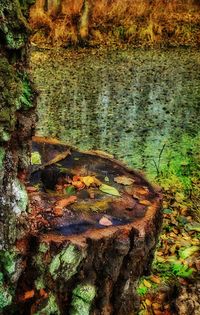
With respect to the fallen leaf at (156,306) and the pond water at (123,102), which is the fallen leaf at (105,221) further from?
the pond water at (123,102)

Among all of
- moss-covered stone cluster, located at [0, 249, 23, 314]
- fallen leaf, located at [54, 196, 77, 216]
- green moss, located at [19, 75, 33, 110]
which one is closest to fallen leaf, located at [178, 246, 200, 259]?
fallen leaf, located at [54, 196, 77, 216]

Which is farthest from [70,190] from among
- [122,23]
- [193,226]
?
[122,23]

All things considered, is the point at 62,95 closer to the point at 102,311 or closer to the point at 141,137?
the point at 141,137

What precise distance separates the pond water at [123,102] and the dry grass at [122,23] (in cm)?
88

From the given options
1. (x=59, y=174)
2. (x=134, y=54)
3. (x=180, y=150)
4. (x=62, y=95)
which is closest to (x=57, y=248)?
(x=59, y=174)

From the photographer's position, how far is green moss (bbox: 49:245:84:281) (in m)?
2.08

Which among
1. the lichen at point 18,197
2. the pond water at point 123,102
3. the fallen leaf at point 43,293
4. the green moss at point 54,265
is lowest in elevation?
the pond water at point 123,102

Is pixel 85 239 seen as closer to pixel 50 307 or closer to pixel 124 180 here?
pixel 50 307

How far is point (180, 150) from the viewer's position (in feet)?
16.9

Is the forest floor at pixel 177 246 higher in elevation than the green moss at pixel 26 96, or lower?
lower

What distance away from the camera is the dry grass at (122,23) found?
10.4 m

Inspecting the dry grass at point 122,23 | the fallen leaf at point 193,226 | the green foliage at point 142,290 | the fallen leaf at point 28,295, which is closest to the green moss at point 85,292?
the fallen leaf at point 28,295

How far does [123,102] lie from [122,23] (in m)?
5.04

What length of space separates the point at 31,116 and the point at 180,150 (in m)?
3.37
